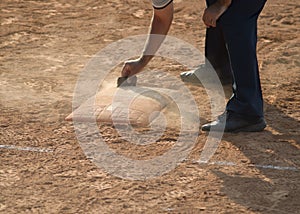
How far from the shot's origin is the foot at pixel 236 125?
18.0 ft

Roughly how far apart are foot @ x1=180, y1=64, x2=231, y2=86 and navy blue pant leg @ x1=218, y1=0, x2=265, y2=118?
1054mm

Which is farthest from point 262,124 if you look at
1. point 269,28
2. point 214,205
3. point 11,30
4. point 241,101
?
point 11,30

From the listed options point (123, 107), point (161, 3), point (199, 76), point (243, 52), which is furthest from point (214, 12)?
point (199, 76)

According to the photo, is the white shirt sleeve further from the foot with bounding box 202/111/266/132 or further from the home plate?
the foot with bounding box 202/111/266/132

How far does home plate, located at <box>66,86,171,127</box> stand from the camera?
5.70 m

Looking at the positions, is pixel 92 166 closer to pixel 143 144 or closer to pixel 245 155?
pixel 143 144

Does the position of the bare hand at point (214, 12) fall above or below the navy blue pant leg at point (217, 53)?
above

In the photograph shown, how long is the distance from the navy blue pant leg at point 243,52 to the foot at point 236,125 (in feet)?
0.13

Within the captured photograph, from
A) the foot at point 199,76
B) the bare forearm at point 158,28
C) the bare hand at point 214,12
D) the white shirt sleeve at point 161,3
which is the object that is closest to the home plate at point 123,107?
the bare forearm at point 158,28

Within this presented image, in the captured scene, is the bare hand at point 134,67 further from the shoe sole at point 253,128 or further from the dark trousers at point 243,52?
the shoe sole at point 253,128

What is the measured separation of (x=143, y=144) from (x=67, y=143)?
1.56 ft

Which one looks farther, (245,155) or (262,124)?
(262,124)

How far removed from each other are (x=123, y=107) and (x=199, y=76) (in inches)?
38.4

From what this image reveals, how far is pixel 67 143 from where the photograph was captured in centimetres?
532
